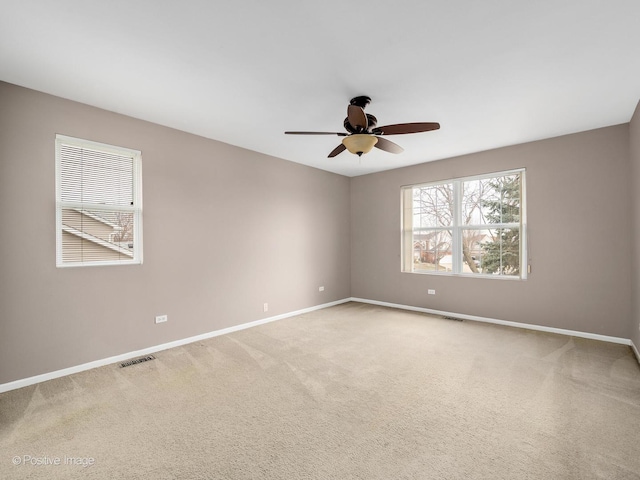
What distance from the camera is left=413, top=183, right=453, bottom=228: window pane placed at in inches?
202

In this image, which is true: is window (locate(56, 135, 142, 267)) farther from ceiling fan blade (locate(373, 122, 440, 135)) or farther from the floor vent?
ceiling fan blade (locate(373, 122, 440, 135))

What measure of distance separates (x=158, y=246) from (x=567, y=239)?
17.1ft

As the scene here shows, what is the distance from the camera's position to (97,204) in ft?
10.3

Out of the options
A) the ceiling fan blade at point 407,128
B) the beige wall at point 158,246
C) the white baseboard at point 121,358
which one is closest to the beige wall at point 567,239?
the ceiling fan blade at point 407,128

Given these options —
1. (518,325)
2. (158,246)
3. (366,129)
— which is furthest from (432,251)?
(158,246)

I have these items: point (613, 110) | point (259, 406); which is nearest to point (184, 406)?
point (259, 406)

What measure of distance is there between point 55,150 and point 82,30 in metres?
1.41

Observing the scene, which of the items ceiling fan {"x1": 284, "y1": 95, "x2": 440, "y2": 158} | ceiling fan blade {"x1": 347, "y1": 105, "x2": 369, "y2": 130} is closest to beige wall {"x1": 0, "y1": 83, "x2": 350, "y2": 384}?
ceiling fan {"x1": 284, "y1": 95, "x2": 440, "y2": 158}

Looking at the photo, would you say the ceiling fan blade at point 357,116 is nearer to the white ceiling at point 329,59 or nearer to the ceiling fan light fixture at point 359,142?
the ceiling fan light fixture at point 359,142

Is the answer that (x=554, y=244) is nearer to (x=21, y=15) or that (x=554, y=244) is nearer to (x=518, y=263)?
(x=518, y=263)

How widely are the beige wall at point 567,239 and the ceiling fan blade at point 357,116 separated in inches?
115

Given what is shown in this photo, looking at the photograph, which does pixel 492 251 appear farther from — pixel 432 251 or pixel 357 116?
pixel 357 116

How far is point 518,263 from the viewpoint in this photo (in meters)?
4.42

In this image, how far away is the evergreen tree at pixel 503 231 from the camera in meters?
4.44
